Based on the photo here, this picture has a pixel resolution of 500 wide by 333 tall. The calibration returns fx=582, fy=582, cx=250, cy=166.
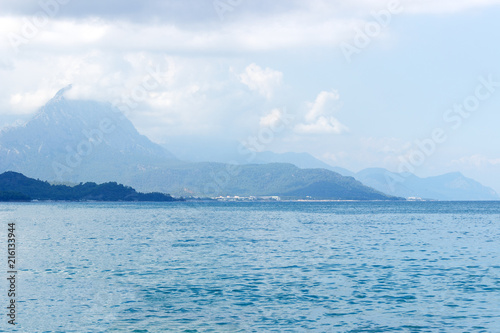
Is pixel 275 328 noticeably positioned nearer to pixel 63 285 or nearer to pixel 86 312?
pixel 86 312

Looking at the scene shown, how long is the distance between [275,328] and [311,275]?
62.2 feet

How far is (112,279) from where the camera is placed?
50.4 m

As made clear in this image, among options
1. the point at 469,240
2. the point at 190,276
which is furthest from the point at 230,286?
the point at 469,240

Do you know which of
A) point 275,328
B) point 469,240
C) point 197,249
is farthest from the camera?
point 469,240

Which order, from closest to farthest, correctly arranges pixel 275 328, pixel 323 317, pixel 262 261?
pixel 275 328 → pixel 323 317 → pixel 262 261

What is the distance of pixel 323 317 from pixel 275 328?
390 centimetres

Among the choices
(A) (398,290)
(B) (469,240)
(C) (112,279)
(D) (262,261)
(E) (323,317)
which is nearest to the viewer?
(E) (323,317)

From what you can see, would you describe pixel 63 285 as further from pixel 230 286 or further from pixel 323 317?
pixel 323 317

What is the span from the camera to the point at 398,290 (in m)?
44.6

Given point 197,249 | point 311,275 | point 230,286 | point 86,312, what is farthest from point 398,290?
point 197,249

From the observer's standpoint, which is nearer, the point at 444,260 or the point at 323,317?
the point at 323,317

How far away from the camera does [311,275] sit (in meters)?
52.0

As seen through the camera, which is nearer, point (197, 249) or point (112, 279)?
point (112, 279)

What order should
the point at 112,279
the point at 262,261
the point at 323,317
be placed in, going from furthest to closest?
the point at 262,261 → the point at 112,279 → the point at 323,317
